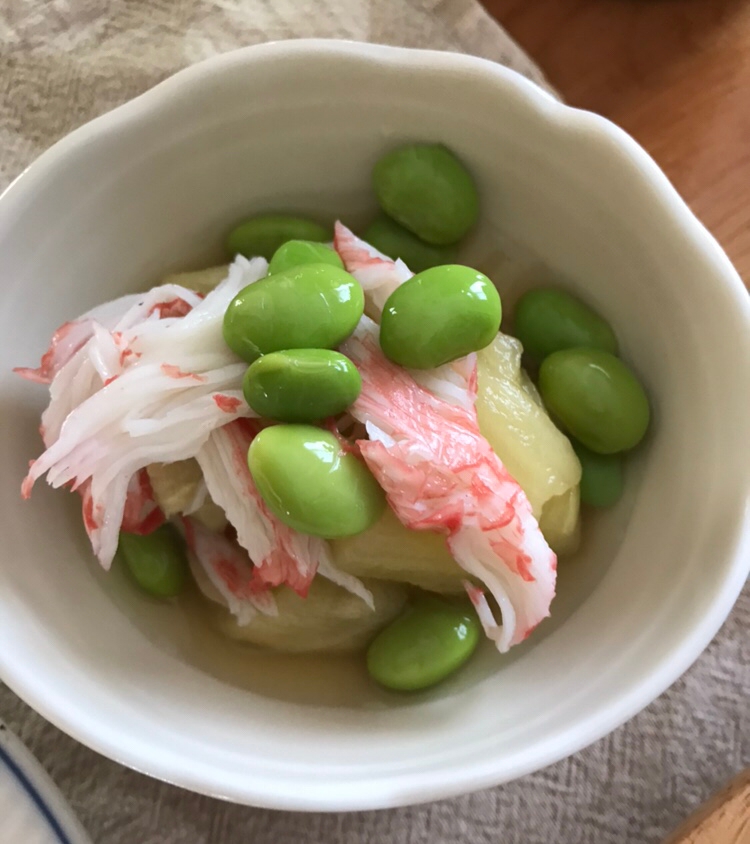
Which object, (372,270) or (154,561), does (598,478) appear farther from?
(154,561)

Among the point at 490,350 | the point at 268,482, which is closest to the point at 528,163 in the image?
the point at 490,350

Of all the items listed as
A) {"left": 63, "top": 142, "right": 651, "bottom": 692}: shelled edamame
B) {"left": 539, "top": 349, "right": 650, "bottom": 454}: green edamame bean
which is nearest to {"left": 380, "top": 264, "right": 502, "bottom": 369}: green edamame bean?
{"left": 63, "top": 142, "right": 651, "bottom": 692}: shelled edamame

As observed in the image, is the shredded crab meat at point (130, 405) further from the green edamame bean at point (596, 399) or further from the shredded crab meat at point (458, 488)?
the green edamame bean at point (596, 399)

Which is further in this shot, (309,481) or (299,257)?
(299,257)

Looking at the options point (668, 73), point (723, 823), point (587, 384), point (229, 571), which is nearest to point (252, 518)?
point (229, 571)

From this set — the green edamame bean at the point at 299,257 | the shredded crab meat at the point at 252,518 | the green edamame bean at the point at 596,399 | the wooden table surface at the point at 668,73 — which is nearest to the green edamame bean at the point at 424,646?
the shredded crab meat at the point at 252,518

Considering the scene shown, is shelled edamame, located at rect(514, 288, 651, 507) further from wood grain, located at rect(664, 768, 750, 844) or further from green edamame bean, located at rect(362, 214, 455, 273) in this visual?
wood grain, located at rect(664, 768, 750, 844)

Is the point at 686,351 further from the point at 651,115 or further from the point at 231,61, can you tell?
the point at 231,61

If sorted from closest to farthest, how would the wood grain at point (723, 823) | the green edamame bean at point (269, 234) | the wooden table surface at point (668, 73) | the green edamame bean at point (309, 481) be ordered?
the green edamame bean at point (309, 481), the wood grain at point (723, 823), the green edamame bean at point (269, 234), the wooden table surface at point (668, 73)
